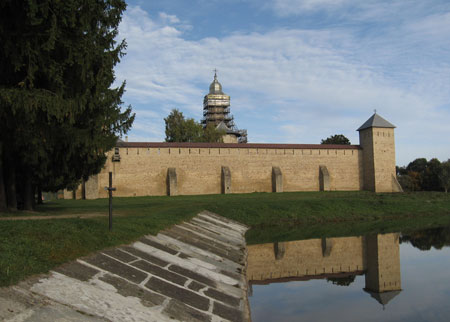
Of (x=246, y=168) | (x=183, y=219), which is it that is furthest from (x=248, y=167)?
(x=183, y=219)

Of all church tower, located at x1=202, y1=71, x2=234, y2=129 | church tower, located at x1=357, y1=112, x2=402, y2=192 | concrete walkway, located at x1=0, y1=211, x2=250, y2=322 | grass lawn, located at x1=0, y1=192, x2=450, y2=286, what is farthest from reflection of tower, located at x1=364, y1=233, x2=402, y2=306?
church tower, located at x1=202, y1=71, x2=234, y2=129

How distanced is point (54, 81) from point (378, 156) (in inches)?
1210

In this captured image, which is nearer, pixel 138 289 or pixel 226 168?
pixel 138 289

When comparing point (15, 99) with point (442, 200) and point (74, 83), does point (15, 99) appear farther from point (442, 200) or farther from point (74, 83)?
point (442, 200)

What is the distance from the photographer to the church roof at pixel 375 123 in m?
36.0

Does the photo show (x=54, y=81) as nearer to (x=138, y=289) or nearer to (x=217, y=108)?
(x=138, y=289)

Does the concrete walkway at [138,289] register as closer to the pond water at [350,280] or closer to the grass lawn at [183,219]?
the grass lawn at [183,219]

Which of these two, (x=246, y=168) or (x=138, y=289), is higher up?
(x=246, y=168)

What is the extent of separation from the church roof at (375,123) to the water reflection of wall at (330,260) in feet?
75.8

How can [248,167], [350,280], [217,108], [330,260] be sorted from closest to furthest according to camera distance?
[350,280] < [330,260] < [248,167] < [217,108]

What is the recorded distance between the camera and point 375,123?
118ft

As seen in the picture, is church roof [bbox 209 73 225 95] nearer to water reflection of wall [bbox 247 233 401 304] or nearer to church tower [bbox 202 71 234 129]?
church tower [bbox 202 71 234 129]

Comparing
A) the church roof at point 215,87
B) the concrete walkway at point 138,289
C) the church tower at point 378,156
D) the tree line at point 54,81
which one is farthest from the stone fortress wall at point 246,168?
the church roof at point 215,87

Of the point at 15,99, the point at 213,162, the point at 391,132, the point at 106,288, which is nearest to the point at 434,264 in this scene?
the point at 106,288
